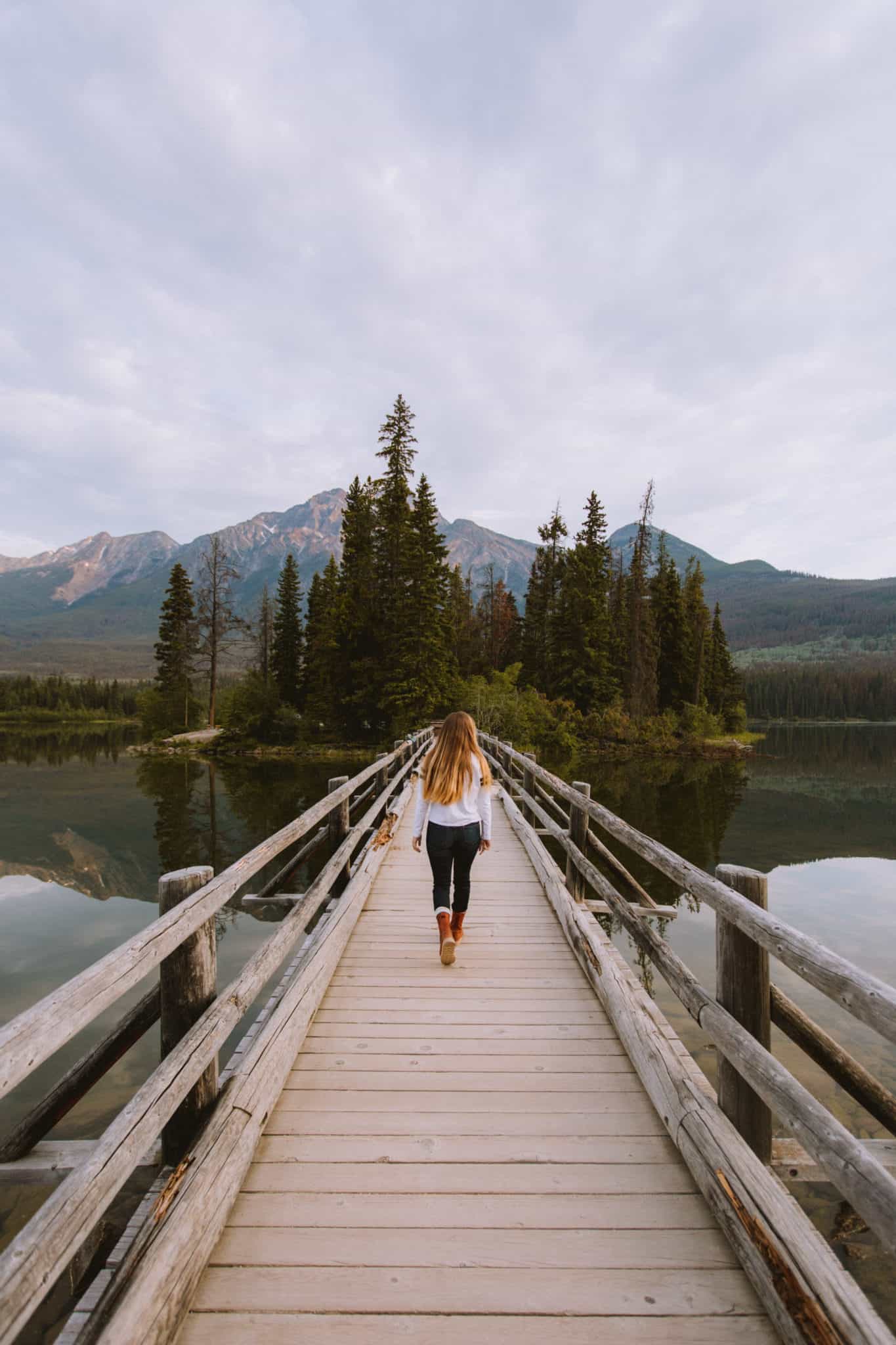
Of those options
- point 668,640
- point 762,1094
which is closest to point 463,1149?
point 762,1094

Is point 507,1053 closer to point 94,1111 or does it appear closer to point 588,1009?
point 588,1009

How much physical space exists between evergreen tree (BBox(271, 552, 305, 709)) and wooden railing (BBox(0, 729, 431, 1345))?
4116 centimetres

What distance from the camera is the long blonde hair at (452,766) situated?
4.88 metres

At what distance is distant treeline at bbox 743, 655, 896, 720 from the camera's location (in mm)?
113062

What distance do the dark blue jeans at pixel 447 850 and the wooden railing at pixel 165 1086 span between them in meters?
1.00

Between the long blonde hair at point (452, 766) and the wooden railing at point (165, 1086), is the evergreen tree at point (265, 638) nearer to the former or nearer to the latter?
the long blonde hair at point (452, 766)

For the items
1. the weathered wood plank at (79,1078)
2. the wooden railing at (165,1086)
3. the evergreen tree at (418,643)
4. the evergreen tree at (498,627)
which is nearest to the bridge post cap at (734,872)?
the wooden railing at (165,1086)

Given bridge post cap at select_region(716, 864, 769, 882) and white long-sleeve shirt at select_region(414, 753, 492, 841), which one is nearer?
bridge post cap at select_region(716, 864, 769, 882)

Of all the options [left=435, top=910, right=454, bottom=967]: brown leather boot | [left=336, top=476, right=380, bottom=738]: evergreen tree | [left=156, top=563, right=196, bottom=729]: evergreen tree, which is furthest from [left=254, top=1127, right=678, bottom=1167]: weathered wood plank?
[left=156, top=563, right=196, bottom=729]: evergreen tree

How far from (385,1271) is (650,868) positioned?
1208 centimetres

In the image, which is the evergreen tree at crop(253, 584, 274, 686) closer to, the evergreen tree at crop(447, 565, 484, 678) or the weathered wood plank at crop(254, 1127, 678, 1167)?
the evergreen tree at crop(447, 565, 484, 678)

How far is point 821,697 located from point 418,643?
10632cm

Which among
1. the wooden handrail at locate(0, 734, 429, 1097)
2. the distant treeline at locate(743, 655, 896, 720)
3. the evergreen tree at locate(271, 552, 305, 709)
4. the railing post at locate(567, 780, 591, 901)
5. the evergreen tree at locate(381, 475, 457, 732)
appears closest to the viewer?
the wooden handrail at locate(0, 734, 429, 1097)

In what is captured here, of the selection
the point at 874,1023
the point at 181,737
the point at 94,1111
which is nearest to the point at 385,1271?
the point at 874,1023
